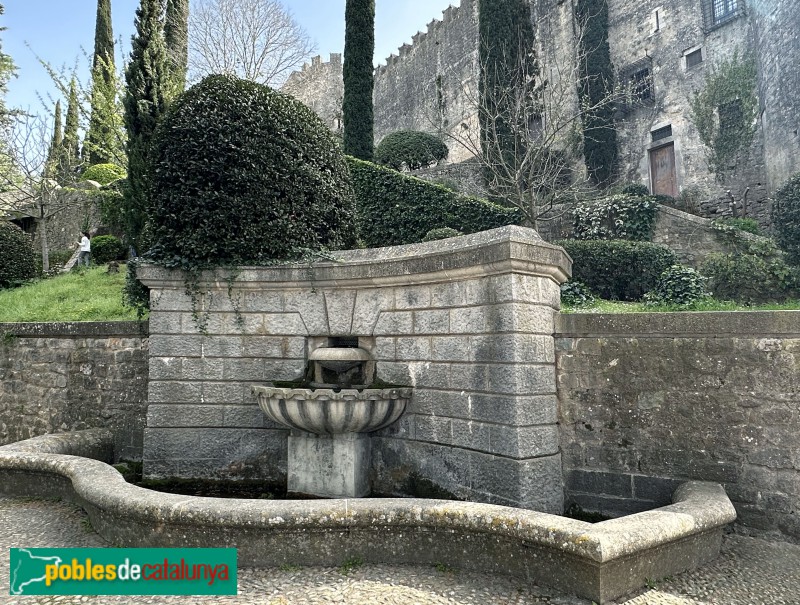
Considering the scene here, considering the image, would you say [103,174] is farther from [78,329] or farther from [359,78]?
[78,329]

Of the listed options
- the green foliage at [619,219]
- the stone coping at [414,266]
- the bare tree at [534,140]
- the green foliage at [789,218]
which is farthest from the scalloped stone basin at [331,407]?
the green foliage at [619,219]

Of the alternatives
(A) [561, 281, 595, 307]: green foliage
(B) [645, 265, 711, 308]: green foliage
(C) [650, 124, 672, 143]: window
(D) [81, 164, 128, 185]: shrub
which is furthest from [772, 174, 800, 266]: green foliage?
(D) [81, 164, 128, 185]: shrub

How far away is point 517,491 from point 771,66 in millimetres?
16507

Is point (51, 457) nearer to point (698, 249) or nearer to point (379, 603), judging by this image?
point (379, 603)

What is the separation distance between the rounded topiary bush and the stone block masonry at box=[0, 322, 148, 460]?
6.70 ft

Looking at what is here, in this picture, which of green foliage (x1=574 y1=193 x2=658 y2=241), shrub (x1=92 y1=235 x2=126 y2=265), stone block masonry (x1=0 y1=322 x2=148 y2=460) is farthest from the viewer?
shrub (x1=92 y1=235 x2=126 y2=265)

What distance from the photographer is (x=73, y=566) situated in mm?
3324

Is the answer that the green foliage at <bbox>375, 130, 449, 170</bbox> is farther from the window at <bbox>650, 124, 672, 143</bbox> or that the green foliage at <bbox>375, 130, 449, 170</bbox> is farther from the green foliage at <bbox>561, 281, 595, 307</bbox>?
the green foliage at <bbox>561, 281, 595, 307</bbox>

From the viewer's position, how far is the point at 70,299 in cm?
1049

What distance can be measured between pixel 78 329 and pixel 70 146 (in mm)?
19776

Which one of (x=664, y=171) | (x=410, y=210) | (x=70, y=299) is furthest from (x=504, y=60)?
(x=70, y=299)

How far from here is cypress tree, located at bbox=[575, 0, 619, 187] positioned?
19.1 m

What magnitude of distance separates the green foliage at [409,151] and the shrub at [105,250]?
30.9 ft

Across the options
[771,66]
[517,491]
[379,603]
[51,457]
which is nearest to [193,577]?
[379,603]
